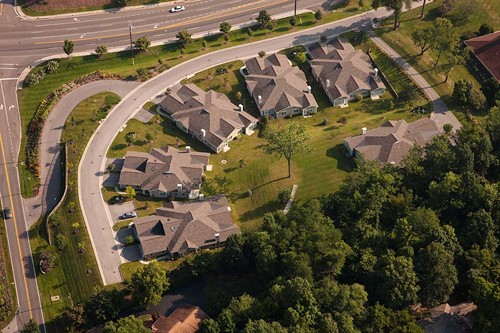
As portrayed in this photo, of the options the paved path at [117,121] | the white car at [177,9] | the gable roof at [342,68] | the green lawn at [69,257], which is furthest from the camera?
the white car at [177,9]

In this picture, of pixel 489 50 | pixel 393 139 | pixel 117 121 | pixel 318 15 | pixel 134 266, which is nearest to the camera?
pixel 134 266

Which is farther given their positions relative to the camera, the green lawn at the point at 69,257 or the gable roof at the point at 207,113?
the gable roof at the point at 207,113

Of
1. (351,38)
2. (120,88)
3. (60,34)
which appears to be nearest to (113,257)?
(120,88)

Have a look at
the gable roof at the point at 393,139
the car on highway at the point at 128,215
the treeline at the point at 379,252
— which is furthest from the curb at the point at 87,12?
the treeline at the point at 379,252

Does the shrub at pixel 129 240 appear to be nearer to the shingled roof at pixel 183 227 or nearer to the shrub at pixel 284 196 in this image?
the shingled roof at pixel 183 227

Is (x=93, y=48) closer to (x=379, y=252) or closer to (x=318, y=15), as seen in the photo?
(x=318, y=15)

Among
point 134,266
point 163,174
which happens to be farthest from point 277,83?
point 134,266
